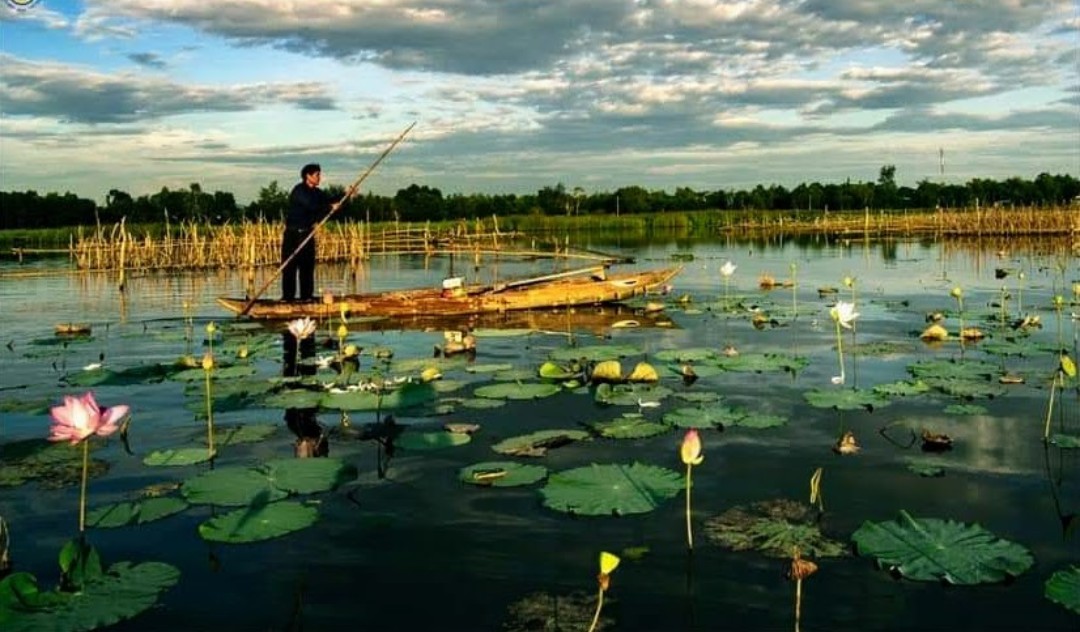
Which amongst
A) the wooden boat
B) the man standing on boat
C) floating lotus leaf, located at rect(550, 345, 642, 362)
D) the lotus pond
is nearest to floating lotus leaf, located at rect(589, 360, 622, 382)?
the lotus pond

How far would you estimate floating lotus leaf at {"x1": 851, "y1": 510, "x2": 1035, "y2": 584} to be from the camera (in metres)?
3.07

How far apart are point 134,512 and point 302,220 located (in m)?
8.47

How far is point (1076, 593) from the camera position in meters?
2.83

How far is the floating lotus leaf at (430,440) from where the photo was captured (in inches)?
194

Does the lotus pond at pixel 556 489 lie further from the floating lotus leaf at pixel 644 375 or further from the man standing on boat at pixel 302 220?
the man standing on boat at pixel 302 220

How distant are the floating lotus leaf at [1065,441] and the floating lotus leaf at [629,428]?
2238 mm

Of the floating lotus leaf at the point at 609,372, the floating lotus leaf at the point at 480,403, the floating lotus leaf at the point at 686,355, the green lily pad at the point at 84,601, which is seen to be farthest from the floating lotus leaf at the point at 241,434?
the floating lotus leaf at the point at 686,355

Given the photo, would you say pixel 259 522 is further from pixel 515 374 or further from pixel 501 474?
pixel 515 374

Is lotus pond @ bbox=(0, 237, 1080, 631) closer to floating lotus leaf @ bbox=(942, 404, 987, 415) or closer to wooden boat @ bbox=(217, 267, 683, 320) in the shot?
floating lotus leaf @ bbox=(942, 404, 987, 415)

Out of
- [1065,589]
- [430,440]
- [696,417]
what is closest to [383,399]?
[430,440]

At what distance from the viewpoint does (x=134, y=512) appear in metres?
3.83

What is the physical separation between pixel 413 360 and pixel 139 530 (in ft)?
13.8

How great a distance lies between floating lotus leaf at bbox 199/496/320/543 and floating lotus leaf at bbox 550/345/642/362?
4230 mm

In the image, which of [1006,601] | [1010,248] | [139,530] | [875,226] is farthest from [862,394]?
[875,226]
